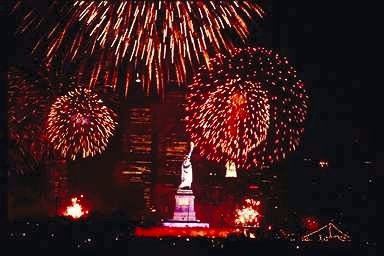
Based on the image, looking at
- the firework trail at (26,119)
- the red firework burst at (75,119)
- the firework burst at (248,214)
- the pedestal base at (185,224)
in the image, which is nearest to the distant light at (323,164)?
the firework burst at (248,214)

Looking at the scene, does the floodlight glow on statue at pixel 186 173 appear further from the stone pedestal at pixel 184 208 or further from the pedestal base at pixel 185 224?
the pedestal base at pixel 185 224

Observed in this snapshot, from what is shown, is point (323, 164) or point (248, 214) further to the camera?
point (323, 164)

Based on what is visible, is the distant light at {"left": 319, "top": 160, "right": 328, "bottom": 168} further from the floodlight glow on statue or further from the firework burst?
the floodlight glow on statue

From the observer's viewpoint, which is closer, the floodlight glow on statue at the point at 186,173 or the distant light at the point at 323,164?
the floodlight glow on statue at the point at 186,173

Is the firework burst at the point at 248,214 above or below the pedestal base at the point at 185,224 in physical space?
above

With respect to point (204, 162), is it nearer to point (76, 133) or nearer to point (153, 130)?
point (153, 130)

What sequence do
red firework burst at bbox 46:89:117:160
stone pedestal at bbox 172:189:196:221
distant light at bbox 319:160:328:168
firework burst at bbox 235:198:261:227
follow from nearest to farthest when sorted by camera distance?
red firework burst at bbox 46:89:117:160 < stone pedestal at bbox 172:189:196:221 < firework burst at bbox 235:198:261:227 < distant light at bbox 319:160:328:168

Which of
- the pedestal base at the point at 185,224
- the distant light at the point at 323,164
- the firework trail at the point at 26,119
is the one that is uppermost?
the firework trail at the point at 26,119

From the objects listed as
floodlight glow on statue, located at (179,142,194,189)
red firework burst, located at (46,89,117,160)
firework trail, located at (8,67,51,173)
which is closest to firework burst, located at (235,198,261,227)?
floodlight glow on statue, located at (179,142,194,189)

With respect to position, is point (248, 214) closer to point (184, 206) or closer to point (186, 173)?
point (184, 206)

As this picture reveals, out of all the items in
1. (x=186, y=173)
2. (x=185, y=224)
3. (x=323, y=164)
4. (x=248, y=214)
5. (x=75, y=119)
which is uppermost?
(x=75, y=119)

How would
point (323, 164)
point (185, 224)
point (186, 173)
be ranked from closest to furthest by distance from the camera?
point (185, 224) < point (186, 173) < point (323, 164)

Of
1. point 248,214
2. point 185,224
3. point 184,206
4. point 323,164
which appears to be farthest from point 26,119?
point 323,164
